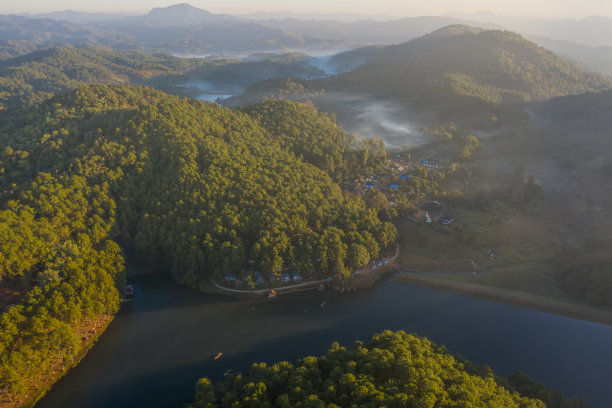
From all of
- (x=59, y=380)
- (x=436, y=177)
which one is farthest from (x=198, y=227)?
(x=436, y=177)

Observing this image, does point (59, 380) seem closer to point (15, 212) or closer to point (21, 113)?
point (15, 212)

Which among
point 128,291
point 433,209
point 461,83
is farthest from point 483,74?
point 128,291

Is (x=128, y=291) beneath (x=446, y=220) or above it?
beneath

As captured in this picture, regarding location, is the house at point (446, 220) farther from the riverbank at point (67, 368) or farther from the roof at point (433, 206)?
the riverbank at point (67, 368)

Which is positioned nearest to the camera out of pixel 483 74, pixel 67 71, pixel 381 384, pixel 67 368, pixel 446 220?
pixel 381 384

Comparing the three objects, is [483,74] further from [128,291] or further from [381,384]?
[128,291]
